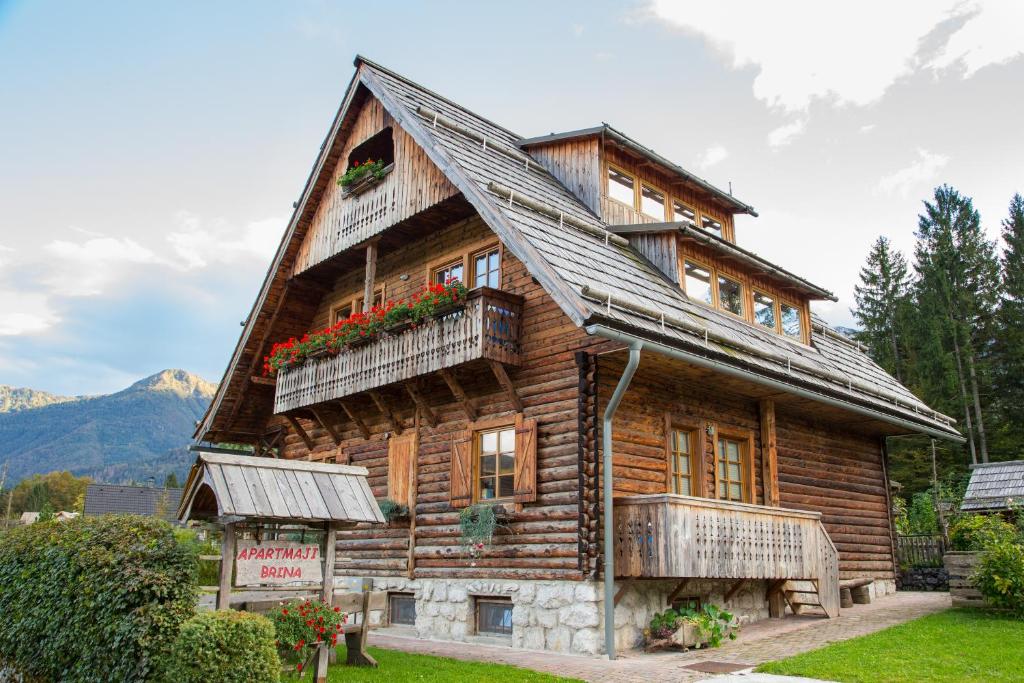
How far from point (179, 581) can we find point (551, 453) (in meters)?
6.81

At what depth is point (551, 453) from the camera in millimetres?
14219

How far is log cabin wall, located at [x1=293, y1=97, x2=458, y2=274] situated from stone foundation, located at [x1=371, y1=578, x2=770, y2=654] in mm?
7308

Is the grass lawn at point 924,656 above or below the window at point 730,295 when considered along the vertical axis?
below

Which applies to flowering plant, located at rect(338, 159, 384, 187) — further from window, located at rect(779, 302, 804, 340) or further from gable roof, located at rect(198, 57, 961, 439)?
window, located at rect(779, 302, 804, 340)

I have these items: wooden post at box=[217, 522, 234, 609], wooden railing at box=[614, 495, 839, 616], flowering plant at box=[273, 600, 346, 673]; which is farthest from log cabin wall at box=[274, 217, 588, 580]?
wooden post at box=[217, 522, 234, 609]

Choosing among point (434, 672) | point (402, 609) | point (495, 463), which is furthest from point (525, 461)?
point (402, 609)

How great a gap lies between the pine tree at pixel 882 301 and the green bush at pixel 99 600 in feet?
149

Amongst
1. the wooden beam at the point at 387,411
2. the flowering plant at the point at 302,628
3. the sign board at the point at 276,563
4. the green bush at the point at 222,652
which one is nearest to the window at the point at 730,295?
the wooden beam at the point at 387,411

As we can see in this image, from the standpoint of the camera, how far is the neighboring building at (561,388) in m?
13.5

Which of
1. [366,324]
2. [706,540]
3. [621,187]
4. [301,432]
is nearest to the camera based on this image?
[706,540]

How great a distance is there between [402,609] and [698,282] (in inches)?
347

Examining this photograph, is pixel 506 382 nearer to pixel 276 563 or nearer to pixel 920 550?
pixel 276 563

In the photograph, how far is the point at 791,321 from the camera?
19.6 metres

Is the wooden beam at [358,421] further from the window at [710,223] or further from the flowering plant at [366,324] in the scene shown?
the window at [710,223]
